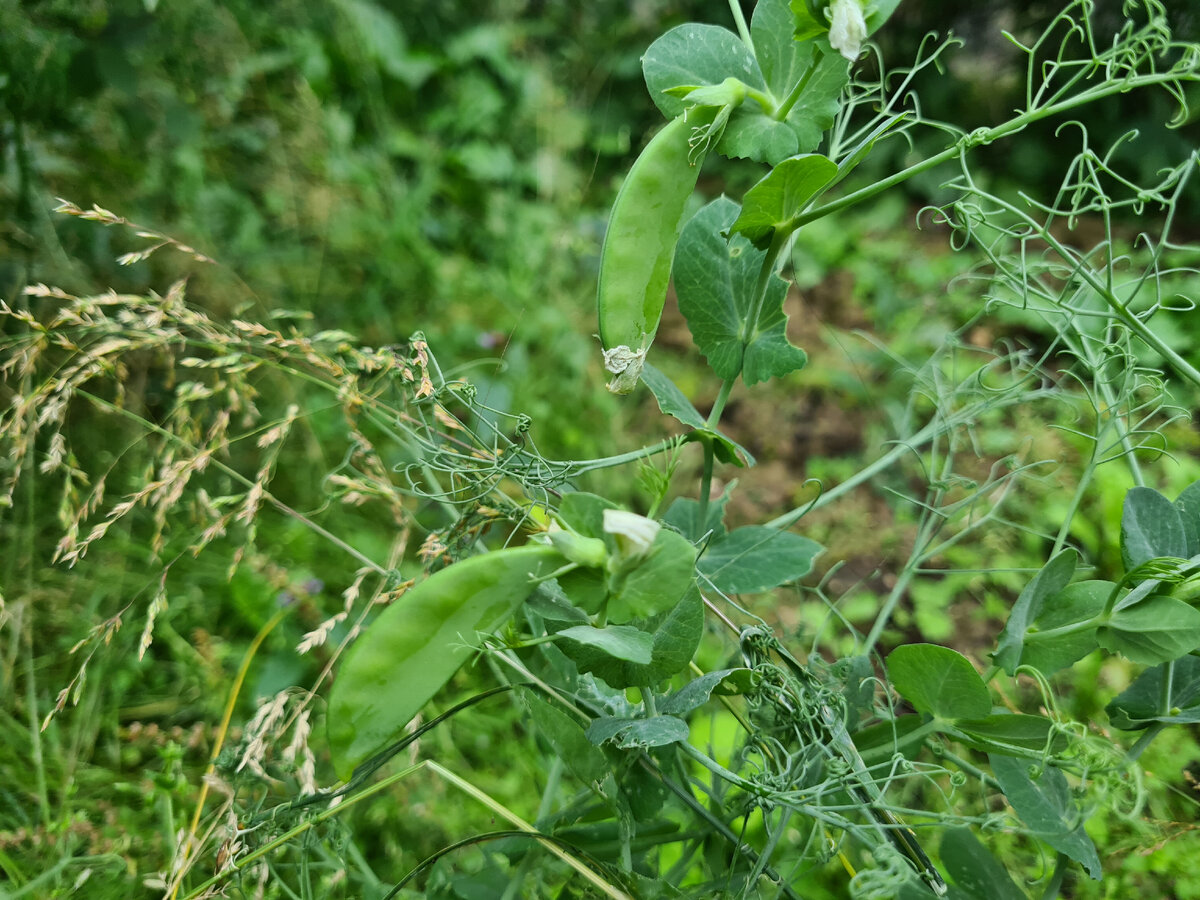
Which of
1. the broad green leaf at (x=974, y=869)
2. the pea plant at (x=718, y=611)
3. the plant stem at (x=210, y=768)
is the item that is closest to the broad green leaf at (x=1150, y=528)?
the pea plant at (x=718, y=611)

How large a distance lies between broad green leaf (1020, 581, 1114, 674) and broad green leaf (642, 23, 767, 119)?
0.41 m

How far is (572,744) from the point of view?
0.52m

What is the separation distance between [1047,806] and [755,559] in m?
0.25

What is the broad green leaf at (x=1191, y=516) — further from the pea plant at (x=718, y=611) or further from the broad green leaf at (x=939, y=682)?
the broad green leaf at (x=939, y=682)

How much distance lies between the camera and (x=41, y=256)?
1.21 m

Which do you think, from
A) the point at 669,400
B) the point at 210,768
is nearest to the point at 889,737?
the point at 669,400

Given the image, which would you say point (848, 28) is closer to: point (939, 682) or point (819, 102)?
point (819, 102)

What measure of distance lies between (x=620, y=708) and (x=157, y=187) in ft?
4.72

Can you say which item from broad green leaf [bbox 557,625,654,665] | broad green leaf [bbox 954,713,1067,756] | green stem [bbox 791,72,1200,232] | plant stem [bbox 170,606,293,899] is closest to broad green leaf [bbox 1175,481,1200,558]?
broad green leaf [bbox 954,713,1067,756]

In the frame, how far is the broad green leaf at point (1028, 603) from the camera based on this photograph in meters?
0.51

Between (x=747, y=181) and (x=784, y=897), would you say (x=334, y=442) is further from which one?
(x=747, y=181)

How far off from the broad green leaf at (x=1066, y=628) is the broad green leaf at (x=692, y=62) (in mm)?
408

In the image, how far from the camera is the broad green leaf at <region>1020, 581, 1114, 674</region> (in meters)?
0.52

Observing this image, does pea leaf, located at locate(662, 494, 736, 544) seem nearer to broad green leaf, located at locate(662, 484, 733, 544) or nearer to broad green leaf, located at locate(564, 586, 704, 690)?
broad green leaf, located at locate(662, 484, 733, 544)
